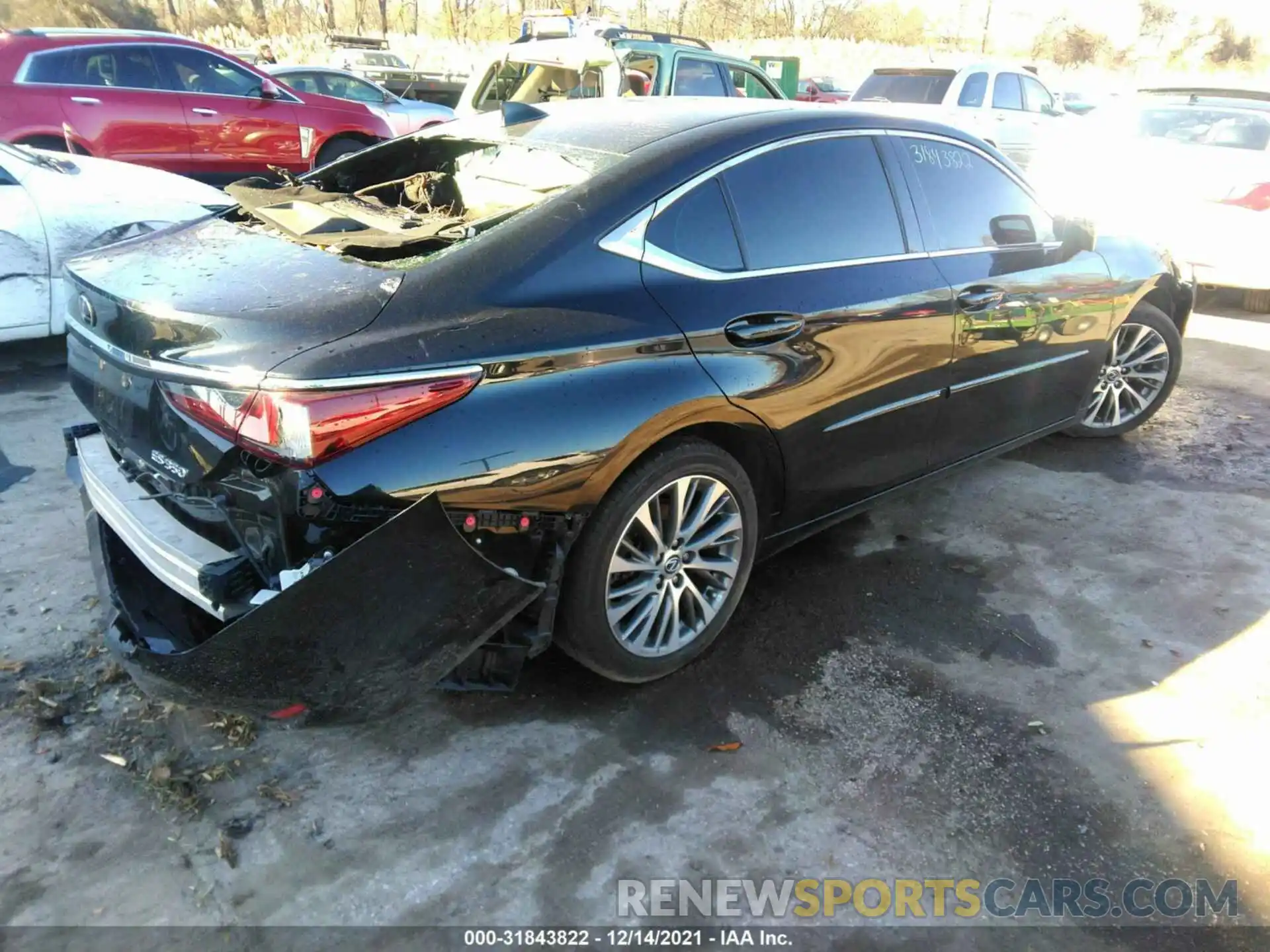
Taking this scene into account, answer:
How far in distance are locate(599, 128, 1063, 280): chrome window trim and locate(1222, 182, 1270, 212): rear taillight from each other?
5.02m

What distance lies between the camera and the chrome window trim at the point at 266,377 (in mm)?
2002

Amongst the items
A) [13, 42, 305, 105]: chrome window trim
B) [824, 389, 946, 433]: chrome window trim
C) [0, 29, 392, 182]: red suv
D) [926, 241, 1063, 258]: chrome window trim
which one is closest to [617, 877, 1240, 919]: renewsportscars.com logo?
[824, 389, 946, 433]: chrome window trim

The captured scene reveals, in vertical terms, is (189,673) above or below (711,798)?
above

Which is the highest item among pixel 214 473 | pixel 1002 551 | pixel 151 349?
pixel 151 349

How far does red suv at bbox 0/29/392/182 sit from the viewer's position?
756 centimetres

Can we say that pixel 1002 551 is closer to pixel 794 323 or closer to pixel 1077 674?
pixel 1077 674

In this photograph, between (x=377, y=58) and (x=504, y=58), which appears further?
(x=377, y=58)

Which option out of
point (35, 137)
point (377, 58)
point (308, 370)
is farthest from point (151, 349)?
point (377, 58)

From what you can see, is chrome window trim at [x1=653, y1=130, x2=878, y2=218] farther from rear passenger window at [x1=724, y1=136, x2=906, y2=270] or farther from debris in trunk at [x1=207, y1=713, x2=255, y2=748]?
debris in trunk at [x1=207, y1=713, x2=255, y2=748]

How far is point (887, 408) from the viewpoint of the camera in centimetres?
325

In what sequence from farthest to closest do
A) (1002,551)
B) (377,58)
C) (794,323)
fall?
(377,58), (1002,551), (794,323)

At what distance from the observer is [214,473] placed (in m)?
2.13

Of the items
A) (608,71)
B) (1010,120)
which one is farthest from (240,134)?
(1010,120)

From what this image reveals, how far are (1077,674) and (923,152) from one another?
198 cm
